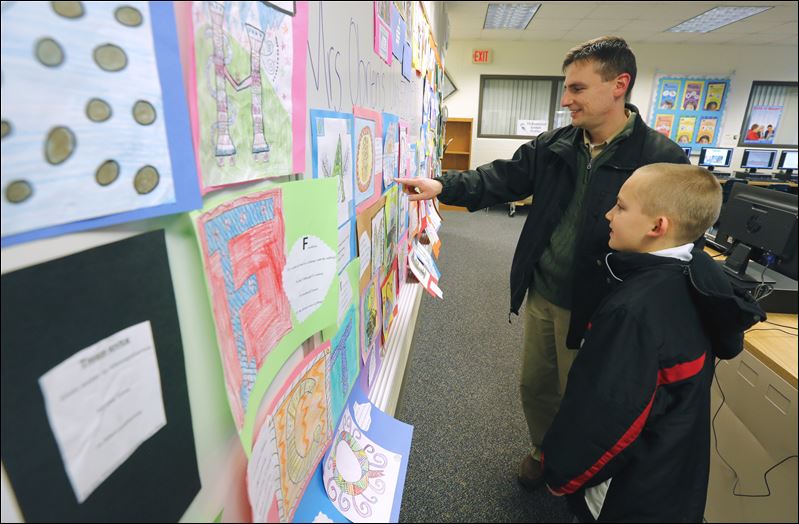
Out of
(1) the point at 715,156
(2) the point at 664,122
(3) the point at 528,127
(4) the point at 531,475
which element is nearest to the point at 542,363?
(4) the point at 531,475

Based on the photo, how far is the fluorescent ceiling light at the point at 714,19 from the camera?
13.5ft

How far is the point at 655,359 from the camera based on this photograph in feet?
2.45

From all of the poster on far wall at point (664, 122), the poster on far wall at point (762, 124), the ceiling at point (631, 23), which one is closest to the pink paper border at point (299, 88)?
the ceiling at point (631, 23)

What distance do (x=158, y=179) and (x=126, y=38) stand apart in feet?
0.24

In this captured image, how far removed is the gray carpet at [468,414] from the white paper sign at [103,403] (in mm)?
1235

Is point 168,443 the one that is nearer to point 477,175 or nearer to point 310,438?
point 310,438

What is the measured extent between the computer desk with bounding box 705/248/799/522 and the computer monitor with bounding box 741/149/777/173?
19.2 ft

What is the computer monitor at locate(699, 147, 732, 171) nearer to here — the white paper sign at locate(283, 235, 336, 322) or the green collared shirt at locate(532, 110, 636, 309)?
the green collared shirt at locate(532, 110, 636, 309)

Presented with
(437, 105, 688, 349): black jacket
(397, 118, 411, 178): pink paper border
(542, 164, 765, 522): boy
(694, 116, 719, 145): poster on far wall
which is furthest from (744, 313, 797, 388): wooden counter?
(694, 116, 719, 145): poster on far wall

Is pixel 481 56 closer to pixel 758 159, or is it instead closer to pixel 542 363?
pixel 758 159

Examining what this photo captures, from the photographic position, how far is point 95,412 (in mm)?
214

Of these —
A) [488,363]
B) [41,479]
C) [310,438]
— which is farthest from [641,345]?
[488,363]

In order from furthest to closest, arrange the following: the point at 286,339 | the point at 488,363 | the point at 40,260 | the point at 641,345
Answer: the point at 488,363 < the point at 641,345 < the point at 286,339 < the point at 40,260

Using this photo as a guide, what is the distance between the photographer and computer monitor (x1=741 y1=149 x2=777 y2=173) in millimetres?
5457
